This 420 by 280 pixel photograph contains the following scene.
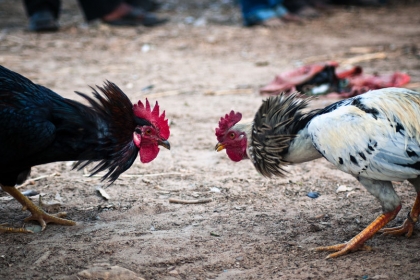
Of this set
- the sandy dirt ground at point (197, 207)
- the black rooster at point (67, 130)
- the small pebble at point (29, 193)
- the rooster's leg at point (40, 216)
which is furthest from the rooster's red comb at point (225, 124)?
the small pebble at point (29, 193)

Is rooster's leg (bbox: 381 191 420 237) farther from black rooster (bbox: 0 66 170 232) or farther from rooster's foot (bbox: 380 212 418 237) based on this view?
black rooster (bbox: 0 66 170 232)

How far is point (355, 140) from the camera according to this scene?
3162 mm

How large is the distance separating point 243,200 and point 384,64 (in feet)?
15.5

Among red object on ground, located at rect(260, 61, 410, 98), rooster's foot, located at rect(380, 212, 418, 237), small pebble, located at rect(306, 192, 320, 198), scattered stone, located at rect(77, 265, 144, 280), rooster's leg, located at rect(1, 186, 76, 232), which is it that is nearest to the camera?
scattered stone, located at rect(77, 265, 144, 280)

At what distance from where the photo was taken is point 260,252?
343cm

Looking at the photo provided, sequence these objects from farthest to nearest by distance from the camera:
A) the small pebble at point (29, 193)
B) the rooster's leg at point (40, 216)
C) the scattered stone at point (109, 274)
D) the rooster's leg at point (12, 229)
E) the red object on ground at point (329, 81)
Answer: the red object on ground at point (329, 81) → the small pebble at point (29, 193) → the rooster's leg at point (40, 216) → the rooster's leg at point (12, 229) → the scattered stone at point (109, 274)

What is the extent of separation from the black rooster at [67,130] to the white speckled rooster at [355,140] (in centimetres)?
59

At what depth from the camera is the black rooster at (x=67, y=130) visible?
343 centimetres

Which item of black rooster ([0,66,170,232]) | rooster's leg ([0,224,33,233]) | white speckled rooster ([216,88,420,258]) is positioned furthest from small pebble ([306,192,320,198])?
rooster's leg ([0,224,33,233])

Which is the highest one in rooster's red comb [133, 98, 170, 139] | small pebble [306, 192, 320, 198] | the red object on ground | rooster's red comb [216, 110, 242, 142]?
rooster's red comb [133, 98, 170, 139]

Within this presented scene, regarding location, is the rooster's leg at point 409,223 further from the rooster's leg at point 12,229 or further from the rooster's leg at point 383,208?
the rooster's leg at point 12,229

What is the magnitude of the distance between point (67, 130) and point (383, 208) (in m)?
2.01

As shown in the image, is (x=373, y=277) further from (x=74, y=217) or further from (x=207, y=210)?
(x=74, y=217)

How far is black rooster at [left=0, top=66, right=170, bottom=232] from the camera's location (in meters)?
3.43
